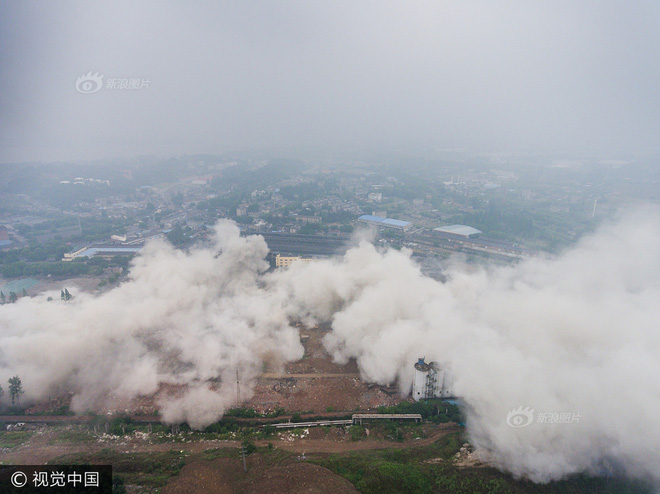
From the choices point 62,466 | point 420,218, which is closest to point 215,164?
point 420,218

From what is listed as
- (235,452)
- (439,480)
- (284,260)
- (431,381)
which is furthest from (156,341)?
(439,480)

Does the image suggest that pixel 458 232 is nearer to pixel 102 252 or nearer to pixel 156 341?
pixel 156 341

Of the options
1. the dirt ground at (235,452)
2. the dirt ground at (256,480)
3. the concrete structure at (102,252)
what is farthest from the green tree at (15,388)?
the concrete structure at (102,252)

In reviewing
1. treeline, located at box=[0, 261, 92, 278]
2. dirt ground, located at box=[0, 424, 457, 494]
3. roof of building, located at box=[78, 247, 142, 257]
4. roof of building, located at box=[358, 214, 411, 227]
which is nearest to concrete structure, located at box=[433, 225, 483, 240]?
roof of building, located at box=[358, 214, 411, 227]

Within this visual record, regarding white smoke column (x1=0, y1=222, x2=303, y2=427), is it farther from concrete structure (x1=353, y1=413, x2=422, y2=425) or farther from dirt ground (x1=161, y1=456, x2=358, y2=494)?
concrete structure (x1=353, y1=413, x2=422, y2=425)

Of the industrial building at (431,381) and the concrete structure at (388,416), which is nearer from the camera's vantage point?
the concrete structure at (388,416)

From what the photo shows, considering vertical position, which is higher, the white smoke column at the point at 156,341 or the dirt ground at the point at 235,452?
the white smoke column at the point at 156,341

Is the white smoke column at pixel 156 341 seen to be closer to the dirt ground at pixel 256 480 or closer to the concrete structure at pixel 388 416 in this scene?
the dirt ground at pixel 256 480
